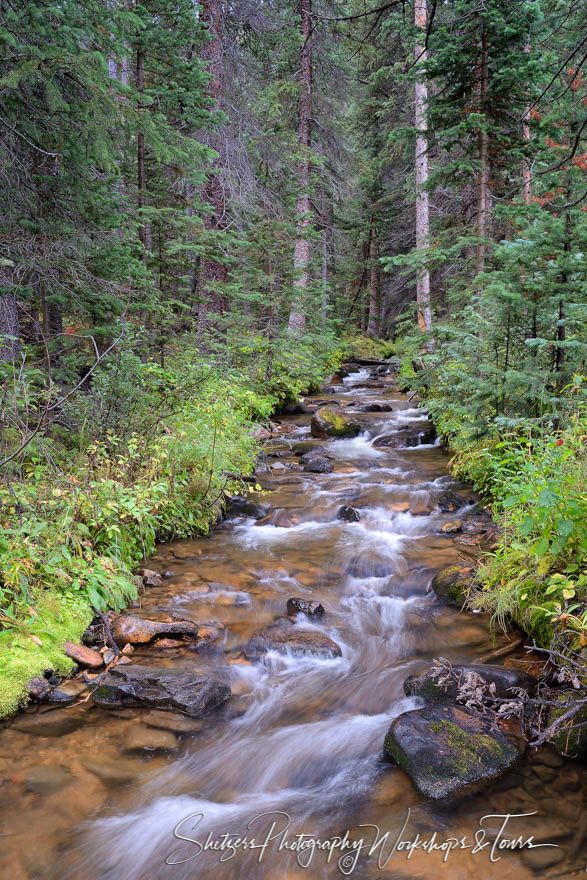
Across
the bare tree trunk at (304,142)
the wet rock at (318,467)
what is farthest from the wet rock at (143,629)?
the bare tree trunk at (304,142)

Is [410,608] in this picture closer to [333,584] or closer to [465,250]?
[333,584]

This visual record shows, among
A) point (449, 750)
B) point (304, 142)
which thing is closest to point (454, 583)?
point (449, 750)

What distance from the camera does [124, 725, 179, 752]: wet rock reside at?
3512 millimetres

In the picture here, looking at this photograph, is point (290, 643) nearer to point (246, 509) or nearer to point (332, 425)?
point (246, 509)

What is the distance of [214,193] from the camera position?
1329 centimetres

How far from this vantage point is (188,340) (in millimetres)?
11211

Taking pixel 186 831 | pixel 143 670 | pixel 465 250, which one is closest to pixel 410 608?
Result: pixel 143 670

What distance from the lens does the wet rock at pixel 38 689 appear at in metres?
3.76

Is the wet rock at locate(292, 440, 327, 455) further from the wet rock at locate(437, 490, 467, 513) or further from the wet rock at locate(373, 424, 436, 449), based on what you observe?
the wet rock at locate(437, 490, 467, 513)

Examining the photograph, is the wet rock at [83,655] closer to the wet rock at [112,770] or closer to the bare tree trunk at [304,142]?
the wet rock at [112,770]

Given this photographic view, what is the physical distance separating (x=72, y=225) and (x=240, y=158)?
28.8 feet

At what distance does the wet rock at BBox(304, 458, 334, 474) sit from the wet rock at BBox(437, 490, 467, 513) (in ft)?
8.48

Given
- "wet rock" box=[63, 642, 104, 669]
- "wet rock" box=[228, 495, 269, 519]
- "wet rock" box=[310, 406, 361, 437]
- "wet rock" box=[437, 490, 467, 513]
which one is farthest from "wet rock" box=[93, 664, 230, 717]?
"wet rock" box=[310, 406, 361, 437]

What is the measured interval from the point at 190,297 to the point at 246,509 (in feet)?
20.3
